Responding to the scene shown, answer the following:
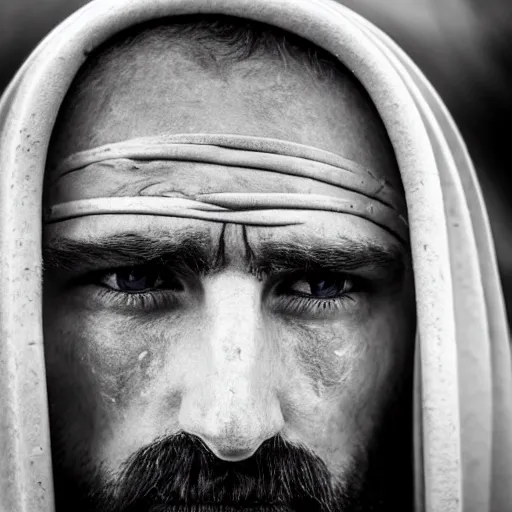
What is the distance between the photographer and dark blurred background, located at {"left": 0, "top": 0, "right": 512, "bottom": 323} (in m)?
1.52

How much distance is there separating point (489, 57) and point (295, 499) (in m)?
1.09

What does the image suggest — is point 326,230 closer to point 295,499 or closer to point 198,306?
point 198,306

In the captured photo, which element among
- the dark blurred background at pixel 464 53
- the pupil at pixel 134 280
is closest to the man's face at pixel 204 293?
the pupil at pixel 134 280

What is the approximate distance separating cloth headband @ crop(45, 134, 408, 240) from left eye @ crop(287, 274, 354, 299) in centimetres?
15

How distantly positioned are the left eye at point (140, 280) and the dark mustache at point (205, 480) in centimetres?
29

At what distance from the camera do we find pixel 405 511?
5.38ft

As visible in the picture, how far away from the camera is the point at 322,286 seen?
1501mm

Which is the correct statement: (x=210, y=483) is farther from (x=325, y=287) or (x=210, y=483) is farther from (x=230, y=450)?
(x=325, y=287)

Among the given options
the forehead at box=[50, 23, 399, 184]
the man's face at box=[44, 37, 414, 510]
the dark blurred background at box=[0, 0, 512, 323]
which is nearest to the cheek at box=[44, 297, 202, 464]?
the man's face at box=[44, 37, 414, 510]

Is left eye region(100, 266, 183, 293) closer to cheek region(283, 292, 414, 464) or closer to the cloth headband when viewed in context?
the cloth headband

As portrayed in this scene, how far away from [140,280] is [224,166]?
0.29m

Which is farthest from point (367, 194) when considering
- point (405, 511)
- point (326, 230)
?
point (405, 511)

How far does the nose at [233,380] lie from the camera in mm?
1297

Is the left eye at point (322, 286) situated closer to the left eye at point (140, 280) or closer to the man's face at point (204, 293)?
the man's face at point (204, 293)
